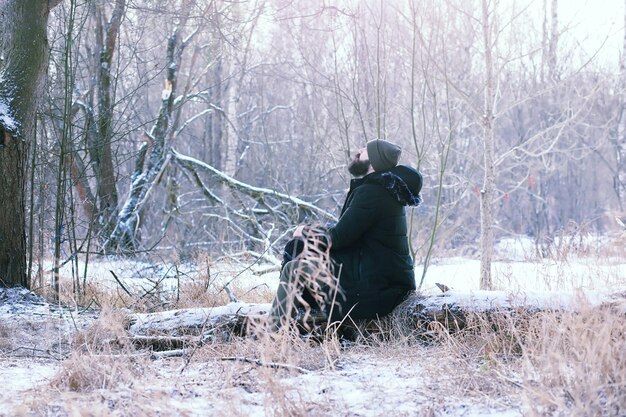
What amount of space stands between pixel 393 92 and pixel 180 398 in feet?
41.0

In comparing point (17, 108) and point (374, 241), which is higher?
point (17, 108)

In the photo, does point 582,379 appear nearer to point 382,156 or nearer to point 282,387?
point 282,387

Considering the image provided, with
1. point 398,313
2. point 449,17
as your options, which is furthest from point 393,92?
point 398,313

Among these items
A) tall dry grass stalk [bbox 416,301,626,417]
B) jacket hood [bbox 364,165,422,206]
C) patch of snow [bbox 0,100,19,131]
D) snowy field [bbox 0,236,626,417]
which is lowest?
Result: snowy field [bbox 0,236,626,417]

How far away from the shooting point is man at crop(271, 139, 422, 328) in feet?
14.6

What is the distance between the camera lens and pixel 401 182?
177 inches

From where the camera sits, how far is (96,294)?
21.3 feet

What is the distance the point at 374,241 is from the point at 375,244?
0.07 ft

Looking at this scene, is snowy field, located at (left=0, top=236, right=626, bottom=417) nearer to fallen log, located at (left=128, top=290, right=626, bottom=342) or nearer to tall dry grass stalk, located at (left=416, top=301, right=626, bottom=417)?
tall dry grass stalk, located at (left=416, top=301, right=626, bottom=417)

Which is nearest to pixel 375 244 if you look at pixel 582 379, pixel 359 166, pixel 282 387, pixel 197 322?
pixel 359 166

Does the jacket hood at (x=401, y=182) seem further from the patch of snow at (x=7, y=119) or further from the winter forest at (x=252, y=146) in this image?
the patch of snow at (x=7, y=119)

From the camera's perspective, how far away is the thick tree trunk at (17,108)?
575cm

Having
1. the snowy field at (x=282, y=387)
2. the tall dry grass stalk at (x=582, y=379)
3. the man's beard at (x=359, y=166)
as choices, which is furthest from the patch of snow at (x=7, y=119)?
the tall dry grass stalk at (x=582, y=379)

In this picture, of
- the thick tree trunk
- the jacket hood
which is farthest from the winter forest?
the jacket hood
